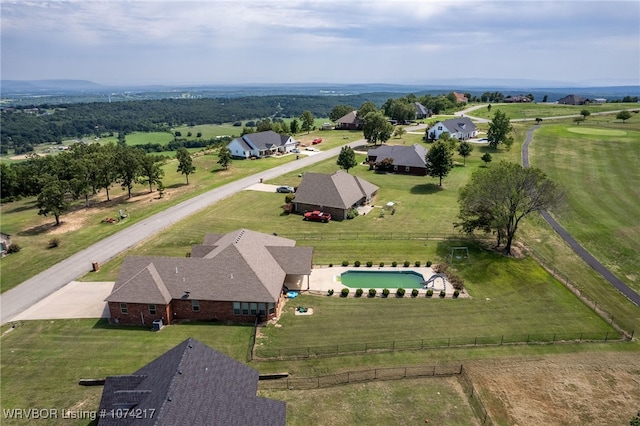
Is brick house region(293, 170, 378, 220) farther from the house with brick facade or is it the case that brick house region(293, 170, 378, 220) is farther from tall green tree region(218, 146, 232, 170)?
tall green tree region(218, 146, 232, 170)

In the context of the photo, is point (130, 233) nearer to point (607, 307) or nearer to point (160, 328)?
point (160, 328)

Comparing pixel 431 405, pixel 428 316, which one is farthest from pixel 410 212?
pixel 431 405

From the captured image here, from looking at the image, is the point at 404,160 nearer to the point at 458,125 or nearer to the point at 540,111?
the point at 458,125

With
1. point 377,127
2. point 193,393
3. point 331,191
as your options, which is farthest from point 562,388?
point 377,127

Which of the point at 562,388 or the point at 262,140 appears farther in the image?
the point at 262,140

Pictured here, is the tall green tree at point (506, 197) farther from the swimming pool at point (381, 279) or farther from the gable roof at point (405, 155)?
the gable roof at point (405, 155)

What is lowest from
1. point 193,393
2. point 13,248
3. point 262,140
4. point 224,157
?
point 13,248
